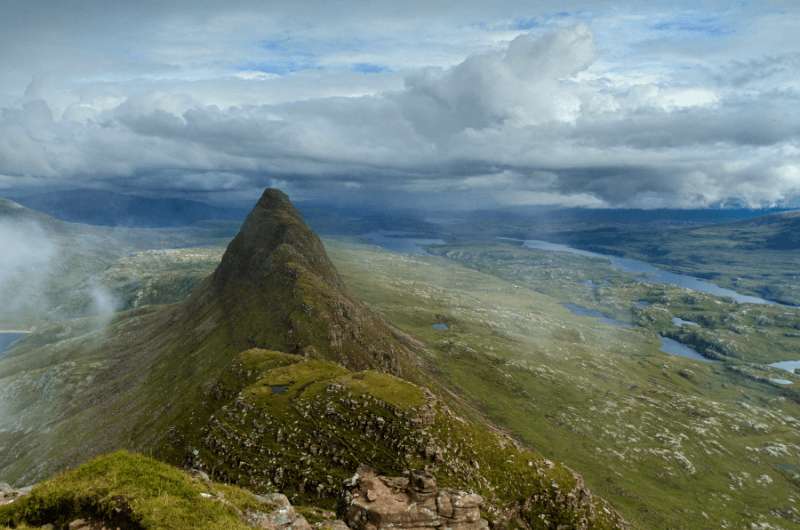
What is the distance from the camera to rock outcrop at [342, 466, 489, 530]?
5178cm

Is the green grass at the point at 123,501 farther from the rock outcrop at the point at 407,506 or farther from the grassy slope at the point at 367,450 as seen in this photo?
the grassy slope at the point at 367,450

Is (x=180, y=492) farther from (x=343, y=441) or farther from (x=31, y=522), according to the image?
(x=343, y=441)

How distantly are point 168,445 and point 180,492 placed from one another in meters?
85.3

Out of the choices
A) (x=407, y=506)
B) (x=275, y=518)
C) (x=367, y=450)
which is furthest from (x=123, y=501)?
(x=367, y=450)

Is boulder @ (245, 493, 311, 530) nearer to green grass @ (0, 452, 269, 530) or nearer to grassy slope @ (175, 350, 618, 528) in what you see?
green grass @ (0, 452, 269, 530)

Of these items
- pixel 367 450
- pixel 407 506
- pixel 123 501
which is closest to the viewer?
pixel 123 501

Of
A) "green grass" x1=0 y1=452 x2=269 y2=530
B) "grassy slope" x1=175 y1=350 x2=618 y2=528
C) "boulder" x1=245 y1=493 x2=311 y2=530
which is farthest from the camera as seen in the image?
"grassy slope" x1=175 y1=350 x2=618 y2=528

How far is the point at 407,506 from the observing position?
5391 centimetres

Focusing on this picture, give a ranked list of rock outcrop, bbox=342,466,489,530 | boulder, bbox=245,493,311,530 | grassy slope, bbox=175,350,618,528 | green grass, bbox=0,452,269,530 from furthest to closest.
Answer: grassy slope, bbox=175,350,618,528 < rock outcrop, bbox=342,466,489,530 < boulder, bbox=245,493,311,530 < green grass, bbox=0,452,269,530

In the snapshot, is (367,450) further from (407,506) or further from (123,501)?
(123,501)

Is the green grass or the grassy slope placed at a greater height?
the green grass

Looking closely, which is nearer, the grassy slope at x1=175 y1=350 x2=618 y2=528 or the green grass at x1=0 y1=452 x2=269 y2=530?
the green grass at x1=0 y1=452 x2=269 y2=530

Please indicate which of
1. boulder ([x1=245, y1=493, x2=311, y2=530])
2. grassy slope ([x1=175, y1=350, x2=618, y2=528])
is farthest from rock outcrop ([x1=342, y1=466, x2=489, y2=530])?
grassy slope ([x1=175, y1=350, x2=618, y2=528])

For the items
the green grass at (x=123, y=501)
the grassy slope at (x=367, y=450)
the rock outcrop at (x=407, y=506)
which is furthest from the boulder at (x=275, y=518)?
the grassy slope at (x=367, y=450)
